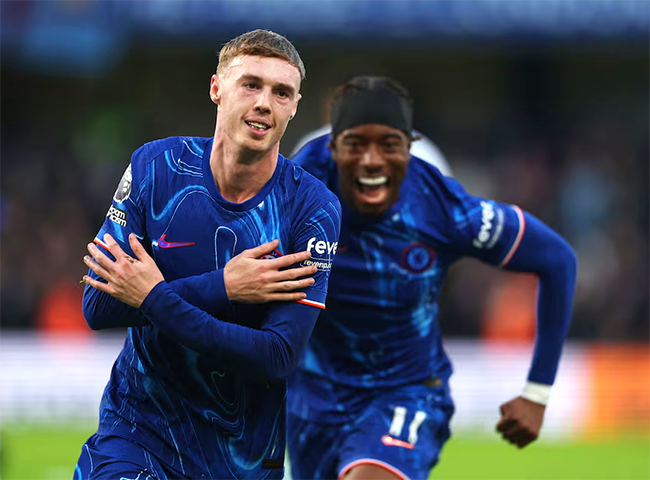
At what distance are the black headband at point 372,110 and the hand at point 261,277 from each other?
5.51 ft

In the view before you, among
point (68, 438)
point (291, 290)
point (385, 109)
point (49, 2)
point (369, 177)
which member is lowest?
point (68, 438)

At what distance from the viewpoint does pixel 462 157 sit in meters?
19.0

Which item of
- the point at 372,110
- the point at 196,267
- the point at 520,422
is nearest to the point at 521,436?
the point at 520,422

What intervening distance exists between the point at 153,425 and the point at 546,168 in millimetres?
13956

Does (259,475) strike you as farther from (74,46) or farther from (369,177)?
(74,46)

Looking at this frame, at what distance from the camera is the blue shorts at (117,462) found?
181 inches

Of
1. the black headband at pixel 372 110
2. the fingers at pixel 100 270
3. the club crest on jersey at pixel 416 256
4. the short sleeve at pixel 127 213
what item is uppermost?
the black headband at pixel 372 110

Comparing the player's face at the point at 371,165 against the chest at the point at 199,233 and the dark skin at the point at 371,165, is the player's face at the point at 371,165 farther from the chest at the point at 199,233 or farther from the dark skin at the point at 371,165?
the chest at the point at 199,233

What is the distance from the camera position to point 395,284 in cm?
629

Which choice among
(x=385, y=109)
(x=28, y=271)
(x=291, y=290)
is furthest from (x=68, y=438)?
(x=291, y=290)

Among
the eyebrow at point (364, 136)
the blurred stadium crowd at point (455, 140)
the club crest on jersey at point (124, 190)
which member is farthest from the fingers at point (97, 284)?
the blurred stadium crowd at point (455, 140)

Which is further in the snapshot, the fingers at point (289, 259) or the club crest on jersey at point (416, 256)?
the club crest on jersey at point (416, 256)

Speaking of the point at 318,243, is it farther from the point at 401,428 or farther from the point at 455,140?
the point at 455,140

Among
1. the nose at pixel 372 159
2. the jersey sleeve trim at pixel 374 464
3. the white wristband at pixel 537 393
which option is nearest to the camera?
the jersey sleeve trim at pixel 374 464
